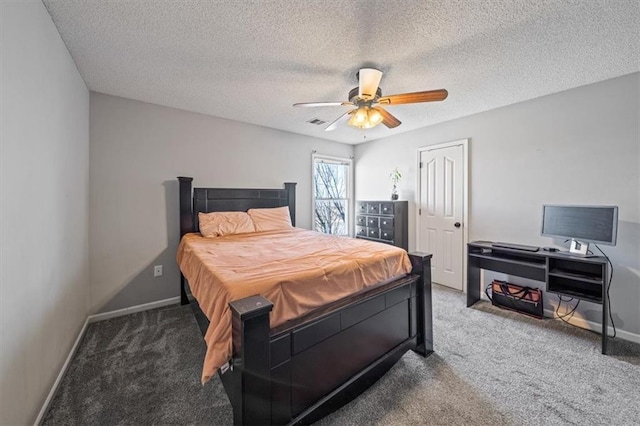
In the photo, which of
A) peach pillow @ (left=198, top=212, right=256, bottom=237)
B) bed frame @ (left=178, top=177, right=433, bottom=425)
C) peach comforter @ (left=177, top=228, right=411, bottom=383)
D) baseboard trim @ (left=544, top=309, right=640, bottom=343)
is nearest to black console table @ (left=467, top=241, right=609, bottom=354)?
baseboard trim @ (left=544, top=309, right=640, bottom=343)

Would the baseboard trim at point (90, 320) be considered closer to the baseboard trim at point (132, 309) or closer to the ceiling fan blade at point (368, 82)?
the baseboard trim at point (132, 309)

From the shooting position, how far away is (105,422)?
1479 mm

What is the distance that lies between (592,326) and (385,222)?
2.54 metres

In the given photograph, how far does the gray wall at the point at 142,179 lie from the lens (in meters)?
2.79

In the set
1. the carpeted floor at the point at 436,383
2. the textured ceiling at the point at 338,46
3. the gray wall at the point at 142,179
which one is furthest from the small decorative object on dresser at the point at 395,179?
the gray wall at the point at 142,179

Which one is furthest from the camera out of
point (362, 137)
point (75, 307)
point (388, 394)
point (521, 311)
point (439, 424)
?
point (362, 137)

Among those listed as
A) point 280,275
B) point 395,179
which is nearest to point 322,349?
point 280,275

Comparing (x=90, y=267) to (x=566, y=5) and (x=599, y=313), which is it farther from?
(x=599, y=313)

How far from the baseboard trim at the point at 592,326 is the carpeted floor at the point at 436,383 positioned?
4.3 inches

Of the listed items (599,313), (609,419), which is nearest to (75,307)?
(609,419)

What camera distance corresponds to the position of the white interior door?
11.9 ft

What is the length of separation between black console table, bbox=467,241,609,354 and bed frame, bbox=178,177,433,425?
1.40 metres

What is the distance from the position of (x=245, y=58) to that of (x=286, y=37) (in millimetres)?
464

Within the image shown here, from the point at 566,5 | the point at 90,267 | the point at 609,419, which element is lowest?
the point at 609,419
